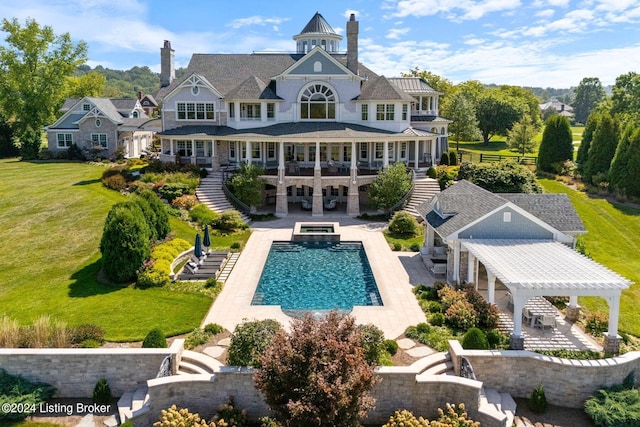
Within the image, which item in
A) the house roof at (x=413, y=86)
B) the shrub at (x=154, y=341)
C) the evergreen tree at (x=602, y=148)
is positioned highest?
the house roof at (x=413, y=86)

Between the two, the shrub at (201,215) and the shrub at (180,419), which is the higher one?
the shrub at (201,215)

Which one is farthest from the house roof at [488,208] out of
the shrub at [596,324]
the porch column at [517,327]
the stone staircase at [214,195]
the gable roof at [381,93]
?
the gable roof at [381,93]

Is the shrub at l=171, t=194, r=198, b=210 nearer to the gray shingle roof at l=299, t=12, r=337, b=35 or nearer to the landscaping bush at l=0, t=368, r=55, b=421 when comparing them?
the landscaping bush at l=0, t=368, r=55, b=421

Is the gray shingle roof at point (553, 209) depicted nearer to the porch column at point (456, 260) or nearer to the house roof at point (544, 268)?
the house roof at point (544, 268)

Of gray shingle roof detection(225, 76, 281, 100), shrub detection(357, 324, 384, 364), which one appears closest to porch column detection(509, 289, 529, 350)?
shrub detection(357, 324, 384, 364)

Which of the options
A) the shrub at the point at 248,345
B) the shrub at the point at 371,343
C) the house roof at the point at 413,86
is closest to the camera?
the shrub at the point at 371,343

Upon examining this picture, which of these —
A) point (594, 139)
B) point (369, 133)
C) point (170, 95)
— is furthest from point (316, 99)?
point (594, 139)

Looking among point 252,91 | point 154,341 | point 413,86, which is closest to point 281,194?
point 252,91
